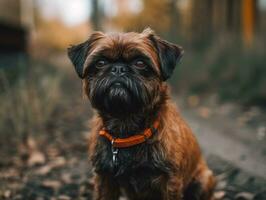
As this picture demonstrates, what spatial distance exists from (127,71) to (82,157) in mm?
2787

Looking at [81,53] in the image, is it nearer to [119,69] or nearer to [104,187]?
[119,69]

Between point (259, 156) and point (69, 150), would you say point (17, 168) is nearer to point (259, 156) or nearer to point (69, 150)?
point (69, 150)

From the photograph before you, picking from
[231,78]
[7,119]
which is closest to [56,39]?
[231,78]

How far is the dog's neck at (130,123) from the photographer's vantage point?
13.1ft

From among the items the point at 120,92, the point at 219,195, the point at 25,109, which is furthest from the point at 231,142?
the point at 120,92

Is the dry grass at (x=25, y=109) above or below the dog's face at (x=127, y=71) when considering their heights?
below

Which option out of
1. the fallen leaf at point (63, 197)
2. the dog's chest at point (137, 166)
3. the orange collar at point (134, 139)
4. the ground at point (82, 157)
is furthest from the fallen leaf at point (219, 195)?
the fallen leaf at point (63, 197)

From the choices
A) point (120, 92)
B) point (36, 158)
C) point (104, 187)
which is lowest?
point (36, 158)

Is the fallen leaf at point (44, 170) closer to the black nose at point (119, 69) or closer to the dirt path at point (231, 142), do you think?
the dirt path at point (231, 142)

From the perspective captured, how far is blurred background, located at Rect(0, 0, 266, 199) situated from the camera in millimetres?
5387

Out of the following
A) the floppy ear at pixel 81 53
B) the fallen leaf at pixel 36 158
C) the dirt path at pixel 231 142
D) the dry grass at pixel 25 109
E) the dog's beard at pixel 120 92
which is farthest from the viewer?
the dry grass at pixel 25 109

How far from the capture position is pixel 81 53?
4004 mm

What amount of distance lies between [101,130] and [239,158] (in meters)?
2.44

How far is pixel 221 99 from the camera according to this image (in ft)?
31.5
